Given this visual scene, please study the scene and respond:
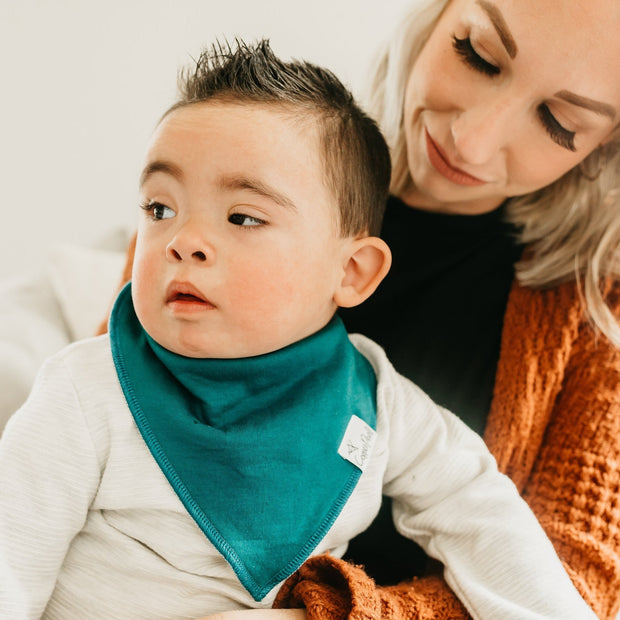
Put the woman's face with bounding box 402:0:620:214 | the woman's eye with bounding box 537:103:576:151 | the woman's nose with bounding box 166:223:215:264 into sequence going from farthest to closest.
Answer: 1. the woman's eye with bounding box 537:103:576:151
2. the woman's face with bounding box 402:0:620:214
3. the woman's nose with bounding box 166:223:215:264

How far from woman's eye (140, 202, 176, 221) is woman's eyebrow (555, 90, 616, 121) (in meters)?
0.61

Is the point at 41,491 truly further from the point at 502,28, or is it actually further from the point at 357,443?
the point at 502,28

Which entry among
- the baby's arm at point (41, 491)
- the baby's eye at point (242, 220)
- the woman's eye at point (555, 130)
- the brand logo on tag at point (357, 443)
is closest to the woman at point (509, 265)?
the woman's eye at point (555, 130)

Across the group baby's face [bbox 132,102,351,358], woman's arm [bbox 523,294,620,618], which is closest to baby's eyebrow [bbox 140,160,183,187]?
baby's face [bbox 132,102,351,358]

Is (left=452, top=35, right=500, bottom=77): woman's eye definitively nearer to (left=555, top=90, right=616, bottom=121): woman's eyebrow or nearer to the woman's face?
the woman's face

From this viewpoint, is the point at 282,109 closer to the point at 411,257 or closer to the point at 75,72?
the point at 411,257

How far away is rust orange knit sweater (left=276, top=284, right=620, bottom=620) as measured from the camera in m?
0.86

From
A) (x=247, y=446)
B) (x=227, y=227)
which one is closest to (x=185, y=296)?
(x=227, y=227)

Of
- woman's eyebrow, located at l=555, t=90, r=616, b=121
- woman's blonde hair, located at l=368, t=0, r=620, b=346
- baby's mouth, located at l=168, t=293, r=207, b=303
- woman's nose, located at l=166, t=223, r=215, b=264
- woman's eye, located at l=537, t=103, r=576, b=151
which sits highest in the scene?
woman's eyebrow, located at l=555, t=90, r=616, b=121

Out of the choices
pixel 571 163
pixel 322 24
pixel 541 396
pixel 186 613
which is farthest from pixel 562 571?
pixel 322 24

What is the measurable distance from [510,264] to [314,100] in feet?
1.91

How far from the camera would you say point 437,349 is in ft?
3.94

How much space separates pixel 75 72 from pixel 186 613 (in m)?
1.41

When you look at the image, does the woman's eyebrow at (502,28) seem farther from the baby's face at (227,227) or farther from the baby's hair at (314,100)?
the baby's face at (227,227)
